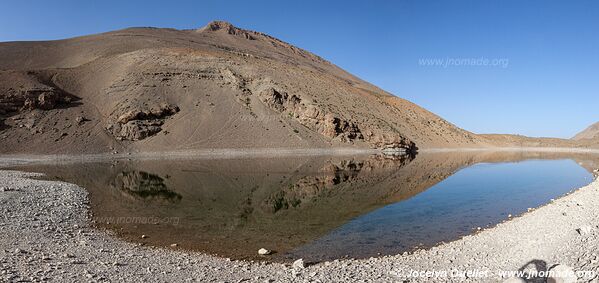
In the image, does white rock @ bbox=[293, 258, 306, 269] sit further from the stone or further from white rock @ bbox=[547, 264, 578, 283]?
the stone

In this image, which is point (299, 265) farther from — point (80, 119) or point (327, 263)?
point (80, 119)

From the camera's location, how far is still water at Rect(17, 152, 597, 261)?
570 inches

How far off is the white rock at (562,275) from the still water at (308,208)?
18.5 feet

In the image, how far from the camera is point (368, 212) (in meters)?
20.1

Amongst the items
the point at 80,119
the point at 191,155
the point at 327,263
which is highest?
the point at 80,119

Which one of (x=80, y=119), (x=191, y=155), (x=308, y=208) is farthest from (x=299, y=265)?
(x=80, y=119)

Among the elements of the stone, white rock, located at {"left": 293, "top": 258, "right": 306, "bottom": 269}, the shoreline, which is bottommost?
white rock, located at {"left": 293, "top": 258, "right": 306, "bottom": 269}

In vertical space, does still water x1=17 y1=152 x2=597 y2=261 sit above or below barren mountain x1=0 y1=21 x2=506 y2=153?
below

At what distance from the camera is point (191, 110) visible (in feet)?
240

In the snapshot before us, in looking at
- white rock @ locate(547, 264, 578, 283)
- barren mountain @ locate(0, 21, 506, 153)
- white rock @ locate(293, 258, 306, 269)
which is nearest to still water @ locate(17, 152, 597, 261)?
white rock @ locate(293, 258, 306, 269)

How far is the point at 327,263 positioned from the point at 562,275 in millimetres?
5649

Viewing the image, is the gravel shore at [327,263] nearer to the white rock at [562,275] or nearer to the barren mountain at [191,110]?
the white rock at [562,275]

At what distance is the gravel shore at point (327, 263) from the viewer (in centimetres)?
957

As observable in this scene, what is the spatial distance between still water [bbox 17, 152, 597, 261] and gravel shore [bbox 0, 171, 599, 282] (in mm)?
1627
